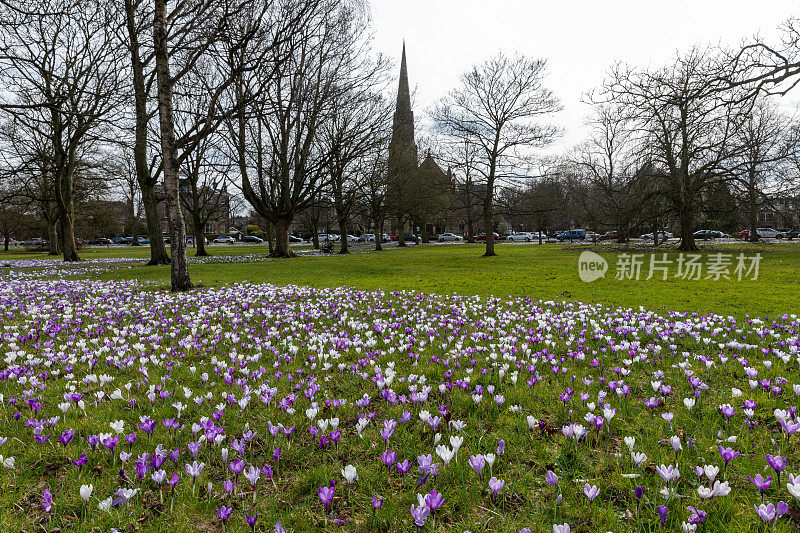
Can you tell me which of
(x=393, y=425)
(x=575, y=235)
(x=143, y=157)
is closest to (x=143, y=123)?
(x=143, y=157)

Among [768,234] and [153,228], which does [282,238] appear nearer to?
[153,228]

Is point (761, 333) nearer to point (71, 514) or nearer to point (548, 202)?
point (71, 514)

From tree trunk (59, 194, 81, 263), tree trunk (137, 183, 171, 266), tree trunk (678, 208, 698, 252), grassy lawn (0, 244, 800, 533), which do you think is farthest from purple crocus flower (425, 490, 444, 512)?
tree trunk (59, 194, 81, 263)

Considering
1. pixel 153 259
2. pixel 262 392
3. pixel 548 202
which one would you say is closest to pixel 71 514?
pixel 262 392

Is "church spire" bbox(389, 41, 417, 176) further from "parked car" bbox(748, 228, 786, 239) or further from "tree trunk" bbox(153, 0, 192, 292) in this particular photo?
"parked car" bbox(748, 228, 786, 239)

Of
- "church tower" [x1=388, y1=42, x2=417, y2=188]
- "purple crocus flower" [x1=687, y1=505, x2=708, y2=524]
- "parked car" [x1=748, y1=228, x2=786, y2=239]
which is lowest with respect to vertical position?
"purple crocus flower" [x1=687, y1=505, x2=708, y2=524]

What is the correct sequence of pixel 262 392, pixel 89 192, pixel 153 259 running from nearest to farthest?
pixel 262 392 < pixel 153 259 < pixel 89 192

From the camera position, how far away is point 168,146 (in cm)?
1095

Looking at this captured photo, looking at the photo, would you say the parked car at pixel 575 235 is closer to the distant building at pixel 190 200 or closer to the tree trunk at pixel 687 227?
the tree trunk at pixel 687 227

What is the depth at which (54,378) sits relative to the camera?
430 cm

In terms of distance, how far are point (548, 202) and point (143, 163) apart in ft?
141

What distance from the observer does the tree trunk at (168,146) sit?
1062 cm

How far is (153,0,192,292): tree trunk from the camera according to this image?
34.9 ft
